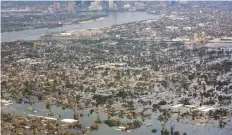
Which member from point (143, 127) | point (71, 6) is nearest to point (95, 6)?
point (71, 6)

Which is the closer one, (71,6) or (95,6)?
(71,6)

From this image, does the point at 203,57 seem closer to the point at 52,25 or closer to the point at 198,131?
the point at 198,131

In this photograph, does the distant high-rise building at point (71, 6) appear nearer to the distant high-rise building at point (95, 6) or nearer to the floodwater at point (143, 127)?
the distant high-rise building at point (95, 6)

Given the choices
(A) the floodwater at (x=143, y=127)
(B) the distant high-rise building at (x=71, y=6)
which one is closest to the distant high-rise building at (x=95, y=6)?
(B) the distant high-rise building at (x=71, y=6)

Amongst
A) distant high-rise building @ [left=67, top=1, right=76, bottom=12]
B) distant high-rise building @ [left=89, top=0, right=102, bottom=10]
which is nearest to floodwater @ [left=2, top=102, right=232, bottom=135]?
distant high-rise building @ [left=67, top=1, right=76, bottom=12]

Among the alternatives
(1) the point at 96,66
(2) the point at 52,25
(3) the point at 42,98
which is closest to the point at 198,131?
(3) the point at 42,98

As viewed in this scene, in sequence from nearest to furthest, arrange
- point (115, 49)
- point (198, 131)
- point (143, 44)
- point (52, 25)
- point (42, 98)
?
point (198, 131) < point (42, 98) < point (115, 49) < point (143, 44) < point (52, 25)

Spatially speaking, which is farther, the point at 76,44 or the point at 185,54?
the point at 76,44

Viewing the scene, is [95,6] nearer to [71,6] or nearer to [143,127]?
[71,6]

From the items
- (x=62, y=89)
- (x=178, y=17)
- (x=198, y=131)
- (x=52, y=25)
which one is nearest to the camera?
(x=198, y=131)

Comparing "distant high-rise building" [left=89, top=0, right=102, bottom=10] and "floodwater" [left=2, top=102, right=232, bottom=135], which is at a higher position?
"distant high-rise building" [left=89, top=0, right=102, bottom=10]

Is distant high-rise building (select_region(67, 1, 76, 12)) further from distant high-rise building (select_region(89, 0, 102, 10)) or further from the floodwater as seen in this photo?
the floodwater
